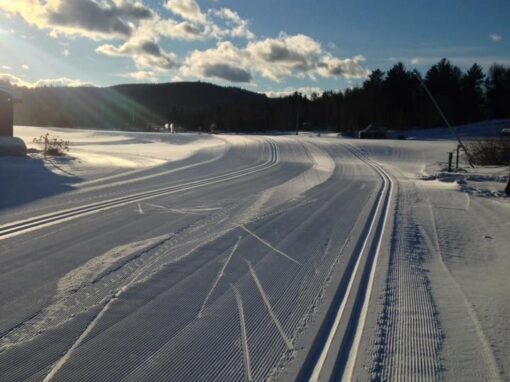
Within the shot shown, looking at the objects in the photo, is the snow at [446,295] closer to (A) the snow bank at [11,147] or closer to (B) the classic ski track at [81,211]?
(B) the classic ski track at [81,211]

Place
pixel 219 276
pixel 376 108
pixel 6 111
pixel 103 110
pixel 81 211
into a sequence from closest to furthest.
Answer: pixel 219 276
pixel 81 211
pixel 6 111
pixel 376 108
pixel 103 110

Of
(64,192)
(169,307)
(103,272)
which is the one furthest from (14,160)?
(169,307)

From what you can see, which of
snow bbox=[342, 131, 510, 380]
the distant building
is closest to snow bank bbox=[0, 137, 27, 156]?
the distant building

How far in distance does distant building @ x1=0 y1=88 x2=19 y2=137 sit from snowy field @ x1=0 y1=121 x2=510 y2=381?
18153mm

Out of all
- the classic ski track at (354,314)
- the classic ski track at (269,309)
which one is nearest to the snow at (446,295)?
the classic ski track at (354,314)

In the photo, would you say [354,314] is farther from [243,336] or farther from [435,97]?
[435,97]

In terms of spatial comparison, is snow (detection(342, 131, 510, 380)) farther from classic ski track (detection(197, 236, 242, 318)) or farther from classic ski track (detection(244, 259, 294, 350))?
classic ski track (detection(197, 236, 242, 318))

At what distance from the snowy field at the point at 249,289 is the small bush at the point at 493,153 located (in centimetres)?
1415

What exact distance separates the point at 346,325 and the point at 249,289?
1.25 meters

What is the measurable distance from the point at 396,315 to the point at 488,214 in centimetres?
701

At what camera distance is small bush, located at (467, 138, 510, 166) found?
2384 cm

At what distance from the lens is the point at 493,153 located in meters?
24.3

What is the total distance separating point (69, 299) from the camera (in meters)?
4.78

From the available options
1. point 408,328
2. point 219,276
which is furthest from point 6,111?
point 408,328
